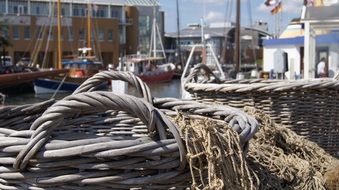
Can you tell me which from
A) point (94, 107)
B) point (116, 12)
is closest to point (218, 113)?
point (94, 107)

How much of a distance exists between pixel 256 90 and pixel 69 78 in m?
27.6

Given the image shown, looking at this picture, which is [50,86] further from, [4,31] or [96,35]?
[96,35]

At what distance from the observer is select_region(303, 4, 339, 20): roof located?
8.42m

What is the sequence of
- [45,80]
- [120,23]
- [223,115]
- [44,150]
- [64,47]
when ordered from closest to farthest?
[44,150]
[223,115]
[45,80]
[64,47]
[120,23]

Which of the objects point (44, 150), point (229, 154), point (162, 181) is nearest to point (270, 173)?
point (229, 154)

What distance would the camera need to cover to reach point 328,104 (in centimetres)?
234

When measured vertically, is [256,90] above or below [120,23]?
below

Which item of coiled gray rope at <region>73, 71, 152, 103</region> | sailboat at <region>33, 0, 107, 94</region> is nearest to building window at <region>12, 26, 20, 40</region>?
sailboat at <region>33, 0, 107, 94</region>

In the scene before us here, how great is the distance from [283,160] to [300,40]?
16388mm

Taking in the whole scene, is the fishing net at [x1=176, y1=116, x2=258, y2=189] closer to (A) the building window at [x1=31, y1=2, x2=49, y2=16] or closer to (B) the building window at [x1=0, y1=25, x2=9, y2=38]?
(B) the building window at [x1=0, y1=25, x2=9, y2=38]

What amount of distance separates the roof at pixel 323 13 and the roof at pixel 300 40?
5.72m

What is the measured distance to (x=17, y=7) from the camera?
2010 inches

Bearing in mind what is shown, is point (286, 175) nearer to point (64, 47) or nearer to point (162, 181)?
point (162, 181)

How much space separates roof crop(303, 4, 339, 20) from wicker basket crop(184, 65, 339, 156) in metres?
6.37
